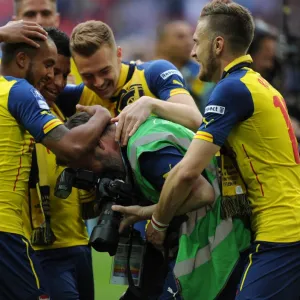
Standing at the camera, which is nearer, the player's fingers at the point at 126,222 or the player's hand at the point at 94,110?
the player's fingers at the point at 126,222

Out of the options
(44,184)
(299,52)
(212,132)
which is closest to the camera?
(212,132)

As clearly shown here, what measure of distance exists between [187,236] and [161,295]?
1.45ft

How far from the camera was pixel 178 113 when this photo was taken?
4699mm

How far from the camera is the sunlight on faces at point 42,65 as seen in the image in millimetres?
4703

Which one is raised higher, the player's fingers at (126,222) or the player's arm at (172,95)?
the player's arm at (172,95)

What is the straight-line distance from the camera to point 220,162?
4.21 m

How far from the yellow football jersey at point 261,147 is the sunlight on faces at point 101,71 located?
1.23m

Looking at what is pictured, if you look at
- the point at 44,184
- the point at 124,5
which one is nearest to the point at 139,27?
the point at 124,5

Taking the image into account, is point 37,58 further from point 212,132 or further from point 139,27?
point 139,27

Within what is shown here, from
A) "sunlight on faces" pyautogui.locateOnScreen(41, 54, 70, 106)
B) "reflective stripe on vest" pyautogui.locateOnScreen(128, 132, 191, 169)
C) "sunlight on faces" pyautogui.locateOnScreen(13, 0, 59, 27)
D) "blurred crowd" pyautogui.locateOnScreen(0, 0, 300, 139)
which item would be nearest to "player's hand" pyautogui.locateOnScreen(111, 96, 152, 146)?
"reflective stripe on vest" pyautogui.locateOnScreen(128, 132, 191, 169)

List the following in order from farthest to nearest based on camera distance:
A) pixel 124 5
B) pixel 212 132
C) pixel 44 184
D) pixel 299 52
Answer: pixel 124 5, pixel 299 52, pixel 44 184, pixel 212 132

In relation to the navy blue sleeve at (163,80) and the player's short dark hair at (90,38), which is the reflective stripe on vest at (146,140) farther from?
the player's short dark hair at (90,38)

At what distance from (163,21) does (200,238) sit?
361 inches

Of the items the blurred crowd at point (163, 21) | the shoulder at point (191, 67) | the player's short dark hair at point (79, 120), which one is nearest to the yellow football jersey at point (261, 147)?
the player's short dark hair at point (79, 120)
